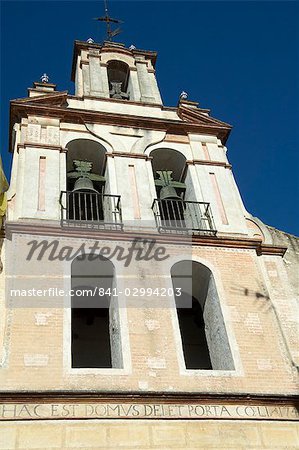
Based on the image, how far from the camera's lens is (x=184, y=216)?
15016 millimetres

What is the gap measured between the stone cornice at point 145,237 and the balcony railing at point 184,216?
0.40 meters

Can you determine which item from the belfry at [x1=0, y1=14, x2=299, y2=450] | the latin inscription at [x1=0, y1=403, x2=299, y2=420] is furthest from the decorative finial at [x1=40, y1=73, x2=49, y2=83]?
the latin inscription at [x1=0, y1=403, x2=299, y2=420]

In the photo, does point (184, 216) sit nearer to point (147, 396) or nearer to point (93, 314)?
point (93, 314)

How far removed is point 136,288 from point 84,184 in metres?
3.74

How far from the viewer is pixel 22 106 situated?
16062 millimetres

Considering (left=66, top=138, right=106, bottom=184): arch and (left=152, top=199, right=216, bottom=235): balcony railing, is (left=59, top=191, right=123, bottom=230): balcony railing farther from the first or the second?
(left=66, top=138, right=106, bottom=184): arch

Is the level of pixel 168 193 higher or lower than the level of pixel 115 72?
lower

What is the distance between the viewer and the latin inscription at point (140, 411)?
9523mm

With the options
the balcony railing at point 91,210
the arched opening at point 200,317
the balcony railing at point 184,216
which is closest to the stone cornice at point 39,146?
the balcony railing at point 91,210

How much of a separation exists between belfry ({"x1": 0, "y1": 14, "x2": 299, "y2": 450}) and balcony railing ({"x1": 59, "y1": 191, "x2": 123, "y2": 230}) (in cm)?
6

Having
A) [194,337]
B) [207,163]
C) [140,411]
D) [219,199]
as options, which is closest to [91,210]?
[219,199]

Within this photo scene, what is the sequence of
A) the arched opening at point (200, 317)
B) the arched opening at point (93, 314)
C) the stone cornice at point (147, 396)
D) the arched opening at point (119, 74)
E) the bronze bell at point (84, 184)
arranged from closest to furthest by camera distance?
1. the stone cornice at point (147, 396)
2. the arched opening at point (200, 317)
3. the arched opening at point (93, 314)
4. the bronze bell at point (84, 184)
5. the arched opening at point (119, 74)

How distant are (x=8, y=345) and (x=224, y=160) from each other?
8.26m

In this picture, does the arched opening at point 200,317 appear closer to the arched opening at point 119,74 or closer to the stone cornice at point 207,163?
the stone cornice at point 207,163
